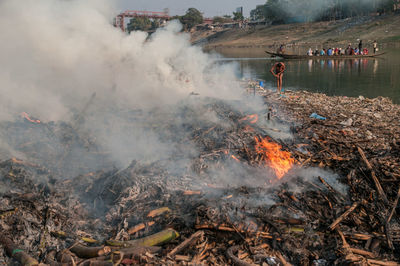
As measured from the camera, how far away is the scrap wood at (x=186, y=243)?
14.0ft

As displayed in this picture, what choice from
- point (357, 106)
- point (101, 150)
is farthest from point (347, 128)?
point (101, 150)

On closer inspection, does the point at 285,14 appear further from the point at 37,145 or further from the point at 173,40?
the point at 37,145

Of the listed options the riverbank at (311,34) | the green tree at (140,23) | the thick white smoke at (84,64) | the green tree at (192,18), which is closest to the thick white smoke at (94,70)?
the thick white smoke at (84,64)

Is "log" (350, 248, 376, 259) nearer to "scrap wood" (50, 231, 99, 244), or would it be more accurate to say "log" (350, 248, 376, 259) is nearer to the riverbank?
"scrap wood" (50, 231, 99, 244)

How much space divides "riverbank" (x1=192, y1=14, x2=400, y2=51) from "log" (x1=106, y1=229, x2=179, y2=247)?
55.0 metres

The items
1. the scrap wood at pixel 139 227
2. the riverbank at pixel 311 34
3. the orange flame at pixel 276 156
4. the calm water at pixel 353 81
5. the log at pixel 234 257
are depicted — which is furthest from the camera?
the riverbank at pixel 311 34

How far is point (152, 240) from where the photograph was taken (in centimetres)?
443

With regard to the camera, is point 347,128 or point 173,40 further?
point 173,40

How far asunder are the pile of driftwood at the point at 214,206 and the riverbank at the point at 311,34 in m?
51.6

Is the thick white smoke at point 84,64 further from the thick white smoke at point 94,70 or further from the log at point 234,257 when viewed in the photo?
the log at point 234,257

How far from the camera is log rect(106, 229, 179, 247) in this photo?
172 inches

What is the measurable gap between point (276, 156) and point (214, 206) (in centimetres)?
237

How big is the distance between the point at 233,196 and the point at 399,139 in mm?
5663

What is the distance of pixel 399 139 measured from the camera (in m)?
8.34
